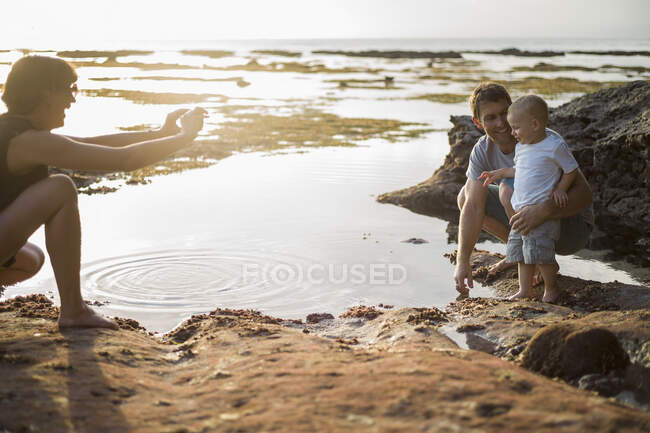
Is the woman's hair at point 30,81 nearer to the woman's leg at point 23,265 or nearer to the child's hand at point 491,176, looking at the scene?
the woman's leg at point 23,265

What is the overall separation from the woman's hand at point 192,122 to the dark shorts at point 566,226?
91.4 inches

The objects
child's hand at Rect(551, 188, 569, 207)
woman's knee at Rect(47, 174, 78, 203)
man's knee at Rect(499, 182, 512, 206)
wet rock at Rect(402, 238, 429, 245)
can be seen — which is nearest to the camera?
woman's knee at Rect(47, 174, 78, 203)

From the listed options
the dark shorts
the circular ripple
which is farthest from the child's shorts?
the circular ripple

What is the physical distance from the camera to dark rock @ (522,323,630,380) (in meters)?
2.89

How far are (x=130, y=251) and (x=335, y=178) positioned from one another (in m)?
4.30

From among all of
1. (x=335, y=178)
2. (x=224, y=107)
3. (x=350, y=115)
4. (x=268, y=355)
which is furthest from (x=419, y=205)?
(x=224, y=107)

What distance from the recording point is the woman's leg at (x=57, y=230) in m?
3.31

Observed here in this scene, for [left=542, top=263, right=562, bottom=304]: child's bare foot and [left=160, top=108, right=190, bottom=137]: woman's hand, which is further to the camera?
[left=542, top=263, right=562, bottom=304]: child's bare foot

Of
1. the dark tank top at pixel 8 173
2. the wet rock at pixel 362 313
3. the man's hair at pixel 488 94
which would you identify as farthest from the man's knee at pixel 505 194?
the dark tank top at pixel 8 173

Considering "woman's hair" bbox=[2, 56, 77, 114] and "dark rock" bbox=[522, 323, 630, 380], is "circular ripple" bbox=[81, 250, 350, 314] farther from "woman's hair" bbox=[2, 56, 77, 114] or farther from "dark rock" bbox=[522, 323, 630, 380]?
"dark rock" bbox=[522, 323, 630, 380]

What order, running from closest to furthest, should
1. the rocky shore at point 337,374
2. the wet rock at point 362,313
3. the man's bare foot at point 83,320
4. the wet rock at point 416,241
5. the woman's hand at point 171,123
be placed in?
the rocky shore at point 337,374 → the man's bare foot at point 83,320 → the woman's hand at point 171,123 → the wet rock at point 362,313 → the wet rock at point 416,241

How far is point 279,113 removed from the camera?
18547 millimetres

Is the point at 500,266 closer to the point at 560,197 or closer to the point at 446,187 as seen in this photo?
the point at 560,197

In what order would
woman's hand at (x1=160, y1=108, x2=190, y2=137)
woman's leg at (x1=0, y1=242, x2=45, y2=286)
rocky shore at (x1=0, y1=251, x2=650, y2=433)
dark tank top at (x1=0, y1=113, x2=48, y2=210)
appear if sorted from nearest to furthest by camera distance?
rocky shore at (x1=0, y1=251, x2=650, y2=433)
dark tank top at (x1=0, y1=113, x2=48, y2=210)
woman's leg at (x1=0, y1=242, x2=45, y2=286)
woman's hand at (x1=160, y1=108, x2=190, y2=137)
